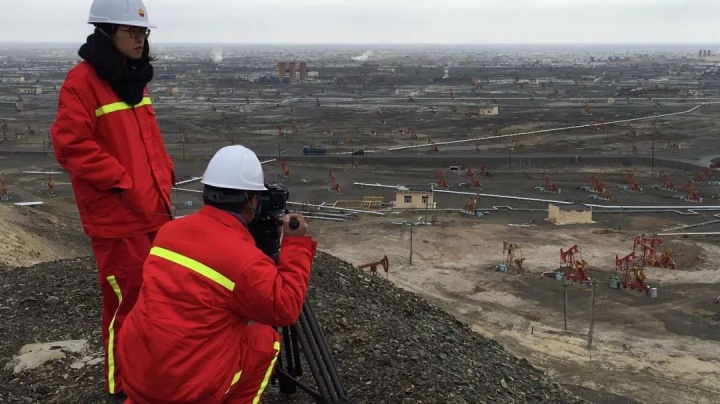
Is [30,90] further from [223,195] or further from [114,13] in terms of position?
[223,195]

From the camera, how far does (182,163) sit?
40281 mm

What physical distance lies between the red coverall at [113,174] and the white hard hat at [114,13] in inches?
10.4

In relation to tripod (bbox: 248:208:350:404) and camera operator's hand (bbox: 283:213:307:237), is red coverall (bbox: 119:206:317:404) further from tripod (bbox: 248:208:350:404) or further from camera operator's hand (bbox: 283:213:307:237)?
tripod (bbox: 248:208:350:404)

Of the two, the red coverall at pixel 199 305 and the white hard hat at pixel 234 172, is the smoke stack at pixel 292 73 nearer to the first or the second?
the white hard hat at pixel 234 172

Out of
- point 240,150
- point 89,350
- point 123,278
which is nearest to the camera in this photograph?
point 240,150

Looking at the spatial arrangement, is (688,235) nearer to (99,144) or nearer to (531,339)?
(531,339)

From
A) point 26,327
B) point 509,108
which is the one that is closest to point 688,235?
point 26,327

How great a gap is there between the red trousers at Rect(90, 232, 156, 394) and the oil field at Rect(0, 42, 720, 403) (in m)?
8.55

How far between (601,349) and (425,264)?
839cm

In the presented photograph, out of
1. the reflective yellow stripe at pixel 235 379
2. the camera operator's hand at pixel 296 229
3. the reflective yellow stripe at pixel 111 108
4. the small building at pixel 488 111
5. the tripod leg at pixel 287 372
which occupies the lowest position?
the small building at pixel 488 111

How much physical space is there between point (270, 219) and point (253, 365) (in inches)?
25.9

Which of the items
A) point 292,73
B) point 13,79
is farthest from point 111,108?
point 13,79

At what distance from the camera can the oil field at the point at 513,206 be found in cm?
1515

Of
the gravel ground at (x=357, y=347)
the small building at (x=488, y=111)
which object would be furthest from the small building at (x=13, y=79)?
the gravel ground at (x=357, y=347)
